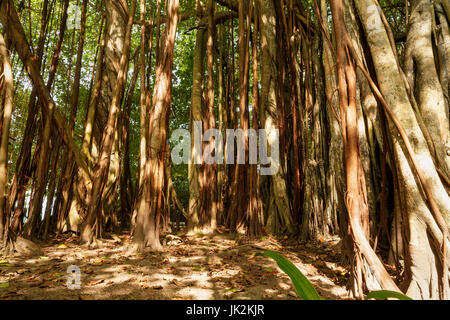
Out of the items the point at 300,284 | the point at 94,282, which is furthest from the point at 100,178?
the point at 300,284

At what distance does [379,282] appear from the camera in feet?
4.69

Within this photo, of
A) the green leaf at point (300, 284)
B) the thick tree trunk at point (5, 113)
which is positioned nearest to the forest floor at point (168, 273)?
the thick tree trunk at point (5, 113)

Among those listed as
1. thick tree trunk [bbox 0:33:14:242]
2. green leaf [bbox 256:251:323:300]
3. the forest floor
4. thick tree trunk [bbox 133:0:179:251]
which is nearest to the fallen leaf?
the forest floor

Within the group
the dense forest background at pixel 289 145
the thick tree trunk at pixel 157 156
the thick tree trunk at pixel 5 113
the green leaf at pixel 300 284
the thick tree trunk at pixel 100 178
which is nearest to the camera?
the green leaf at pixel 300 284

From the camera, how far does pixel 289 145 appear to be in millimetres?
4043

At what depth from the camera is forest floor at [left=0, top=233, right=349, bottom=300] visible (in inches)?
62.4

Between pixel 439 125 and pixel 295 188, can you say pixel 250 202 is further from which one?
pixel 439 125

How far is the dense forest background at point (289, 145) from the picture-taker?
1.56m

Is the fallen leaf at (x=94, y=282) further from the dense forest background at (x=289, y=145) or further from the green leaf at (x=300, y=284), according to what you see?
the green leaf at (x=300, y=284)

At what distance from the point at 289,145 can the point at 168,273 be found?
8.76ft

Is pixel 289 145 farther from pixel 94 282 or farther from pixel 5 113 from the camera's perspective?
pixel 5 113

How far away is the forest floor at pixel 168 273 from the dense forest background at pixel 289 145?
0.79ft

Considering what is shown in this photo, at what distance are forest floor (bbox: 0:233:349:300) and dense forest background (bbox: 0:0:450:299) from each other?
0.79 feet
